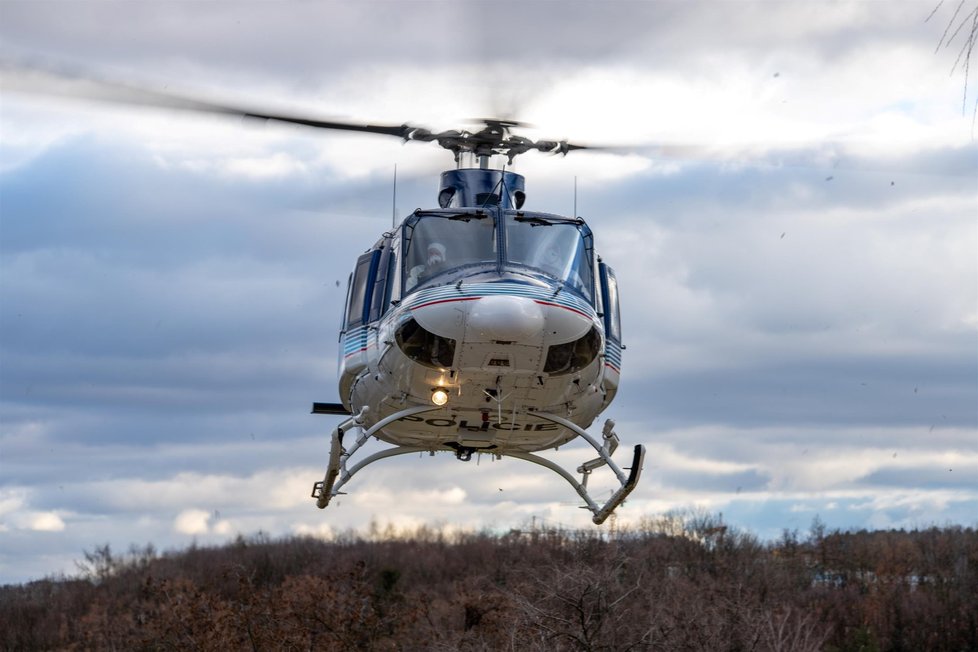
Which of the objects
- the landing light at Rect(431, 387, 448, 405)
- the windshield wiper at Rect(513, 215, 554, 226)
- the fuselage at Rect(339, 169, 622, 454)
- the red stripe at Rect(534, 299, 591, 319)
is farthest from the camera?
the windshield wiper at Rect(513, 215, 554, 226)

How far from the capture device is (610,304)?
21531 millimetres

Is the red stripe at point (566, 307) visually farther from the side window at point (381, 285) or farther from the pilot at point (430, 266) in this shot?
the side window at point (381, 285)

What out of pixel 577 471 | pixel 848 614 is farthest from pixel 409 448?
pixel 848 614

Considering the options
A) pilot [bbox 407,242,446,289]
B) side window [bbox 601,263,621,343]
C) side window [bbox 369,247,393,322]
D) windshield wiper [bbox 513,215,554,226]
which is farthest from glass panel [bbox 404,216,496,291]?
side window [bbox 601,263,621,343]

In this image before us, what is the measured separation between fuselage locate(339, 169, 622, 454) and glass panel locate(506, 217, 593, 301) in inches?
0.8

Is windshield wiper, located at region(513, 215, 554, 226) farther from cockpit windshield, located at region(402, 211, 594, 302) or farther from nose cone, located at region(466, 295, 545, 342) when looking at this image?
nose cone, located at region(466, 295, 545, 342)

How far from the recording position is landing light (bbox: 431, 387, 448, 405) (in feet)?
63.1

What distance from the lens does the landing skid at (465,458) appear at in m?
20.3

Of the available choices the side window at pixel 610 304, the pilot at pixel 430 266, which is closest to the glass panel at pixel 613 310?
the side window at pixel 610 304

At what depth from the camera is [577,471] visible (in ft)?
70.7

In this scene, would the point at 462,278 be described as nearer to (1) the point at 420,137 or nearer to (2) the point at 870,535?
(1) the point at 420,137

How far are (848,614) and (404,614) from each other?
114ft

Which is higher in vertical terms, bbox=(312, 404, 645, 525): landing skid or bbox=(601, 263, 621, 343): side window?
bbox=(601, 263, 621, 343): side window

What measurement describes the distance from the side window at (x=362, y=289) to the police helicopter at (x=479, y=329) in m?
0.03
